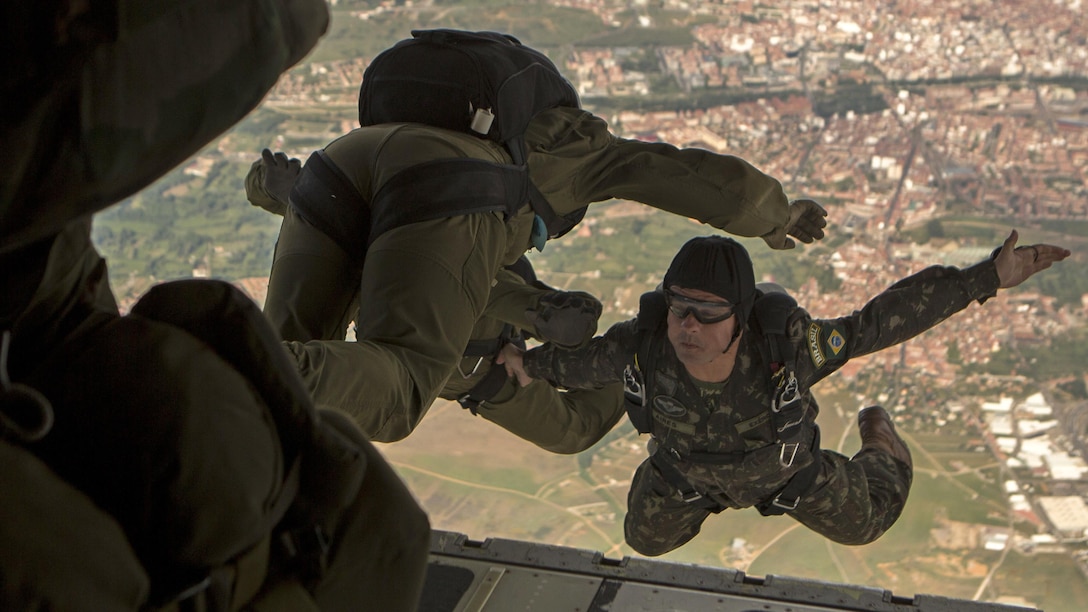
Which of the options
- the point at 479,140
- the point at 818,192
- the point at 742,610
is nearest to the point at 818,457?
the point at 742,610

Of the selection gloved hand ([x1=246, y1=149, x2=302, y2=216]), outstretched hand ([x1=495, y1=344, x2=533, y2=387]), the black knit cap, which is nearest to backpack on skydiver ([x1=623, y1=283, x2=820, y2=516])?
the black knit cap

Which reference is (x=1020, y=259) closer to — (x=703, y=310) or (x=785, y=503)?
(x=703, y=310)

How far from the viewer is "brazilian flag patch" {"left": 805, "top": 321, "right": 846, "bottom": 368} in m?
3.39

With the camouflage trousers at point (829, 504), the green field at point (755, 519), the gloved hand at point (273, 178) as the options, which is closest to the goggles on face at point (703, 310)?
the camouflage trousers at point (829, 504)

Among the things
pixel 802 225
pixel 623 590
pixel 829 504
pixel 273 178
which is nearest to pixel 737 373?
pixel 802 225

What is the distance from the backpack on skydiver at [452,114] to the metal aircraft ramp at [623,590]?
1437 mm

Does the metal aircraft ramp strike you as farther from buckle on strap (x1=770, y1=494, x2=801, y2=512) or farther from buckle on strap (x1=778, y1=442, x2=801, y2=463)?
buckle on strap (x1=778, y1=442, x2=801, y2=463)

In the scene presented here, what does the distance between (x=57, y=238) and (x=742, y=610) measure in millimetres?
3278

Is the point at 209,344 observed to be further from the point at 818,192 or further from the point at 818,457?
the point at 818,192

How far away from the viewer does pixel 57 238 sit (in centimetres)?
84

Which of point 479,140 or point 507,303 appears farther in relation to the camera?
point 507,303

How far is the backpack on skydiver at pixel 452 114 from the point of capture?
266 cm

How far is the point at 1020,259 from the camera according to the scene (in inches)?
133

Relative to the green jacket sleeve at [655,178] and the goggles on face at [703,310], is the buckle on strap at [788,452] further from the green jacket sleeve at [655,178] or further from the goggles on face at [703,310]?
the green jacket sleeve at [655,178]
